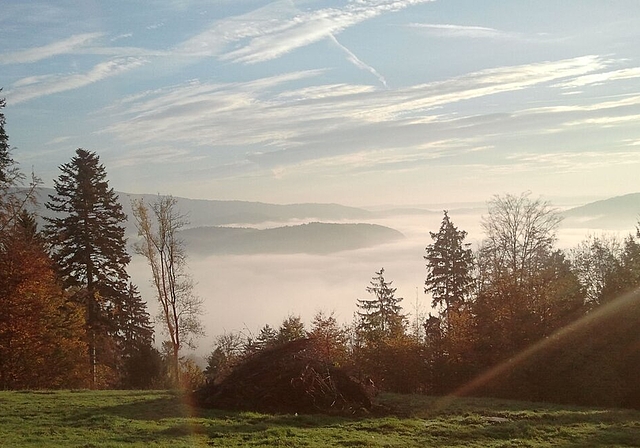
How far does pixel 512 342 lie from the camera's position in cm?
3206

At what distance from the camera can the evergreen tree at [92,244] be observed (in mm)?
37188

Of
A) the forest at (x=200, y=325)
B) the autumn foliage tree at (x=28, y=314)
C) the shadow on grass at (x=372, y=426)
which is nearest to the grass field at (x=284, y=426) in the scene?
the shadow on grass at (x=372, y=426)

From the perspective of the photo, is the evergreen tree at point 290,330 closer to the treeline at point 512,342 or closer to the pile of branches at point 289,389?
the treeline at point 512,342

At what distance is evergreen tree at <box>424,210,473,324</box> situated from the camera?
167ft

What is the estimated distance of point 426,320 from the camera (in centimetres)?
4269

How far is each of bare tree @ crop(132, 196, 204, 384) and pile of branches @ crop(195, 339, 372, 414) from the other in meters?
15.9

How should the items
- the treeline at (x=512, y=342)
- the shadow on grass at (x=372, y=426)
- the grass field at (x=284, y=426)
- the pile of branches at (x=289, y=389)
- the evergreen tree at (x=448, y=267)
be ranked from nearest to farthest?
the grass field at (x=284, y=426) < the shadow on grass at (x=372, y=426) < the pile of branches at (x=289, y=389) < the treeline at (x=512, y=342) < the evergreen tree at (x=448, y=267)

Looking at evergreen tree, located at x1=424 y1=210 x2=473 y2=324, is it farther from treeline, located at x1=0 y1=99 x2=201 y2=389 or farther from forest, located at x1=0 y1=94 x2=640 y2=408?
treeline, located at x1=0 y1=99 x2=201 y2=389

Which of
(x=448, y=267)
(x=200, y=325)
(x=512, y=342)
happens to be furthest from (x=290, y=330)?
(x=448, y=267)

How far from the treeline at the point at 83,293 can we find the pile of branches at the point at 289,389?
15021 millimetres

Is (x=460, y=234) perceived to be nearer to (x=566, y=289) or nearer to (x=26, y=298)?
(x=566, y=289)

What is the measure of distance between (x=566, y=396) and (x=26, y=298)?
2751 centimetres

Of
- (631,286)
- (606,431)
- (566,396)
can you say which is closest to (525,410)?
(606,431)

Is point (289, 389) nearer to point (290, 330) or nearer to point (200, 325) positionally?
point (290, 330)
